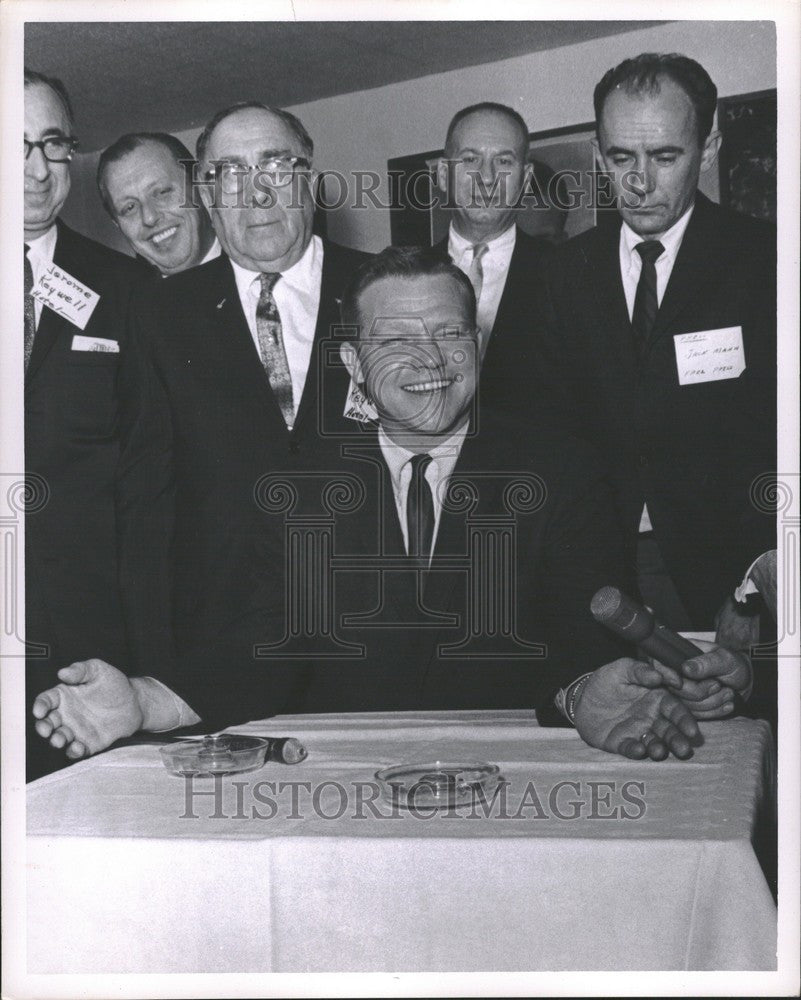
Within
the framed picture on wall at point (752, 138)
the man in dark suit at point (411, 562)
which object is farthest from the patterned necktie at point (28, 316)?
the framed picture on wall at point (752, 138)

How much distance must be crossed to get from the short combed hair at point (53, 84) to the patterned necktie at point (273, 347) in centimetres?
48

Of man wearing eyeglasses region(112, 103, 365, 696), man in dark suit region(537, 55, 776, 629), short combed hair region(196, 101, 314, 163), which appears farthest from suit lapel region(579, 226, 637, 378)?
short combed hair region(196, 101, 314, 163)

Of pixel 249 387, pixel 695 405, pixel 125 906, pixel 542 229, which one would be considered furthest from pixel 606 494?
pixel 125 906

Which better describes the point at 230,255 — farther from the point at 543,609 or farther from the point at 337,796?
the point at 337,796

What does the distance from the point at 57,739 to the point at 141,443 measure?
1.90 ft

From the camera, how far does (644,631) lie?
1967 millimetres

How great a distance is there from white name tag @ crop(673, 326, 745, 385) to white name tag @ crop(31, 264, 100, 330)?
1152mm

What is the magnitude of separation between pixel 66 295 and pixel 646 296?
1.13m

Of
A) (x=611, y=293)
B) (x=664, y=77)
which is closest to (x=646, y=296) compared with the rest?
(x=611, y=293)

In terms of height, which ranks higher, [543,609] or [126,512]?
[126,512]

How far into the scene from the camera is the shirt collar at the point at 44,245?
7.09 ft

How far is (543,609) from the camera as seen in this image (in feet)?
6.92

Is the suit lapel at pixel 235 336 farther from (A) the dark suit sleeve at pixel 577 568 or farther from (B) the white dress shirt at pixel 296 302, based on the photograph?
(A) the dark suit sleeve at pixel 577 568

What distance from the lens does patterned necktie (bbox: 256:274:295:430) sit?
7.06 ft
